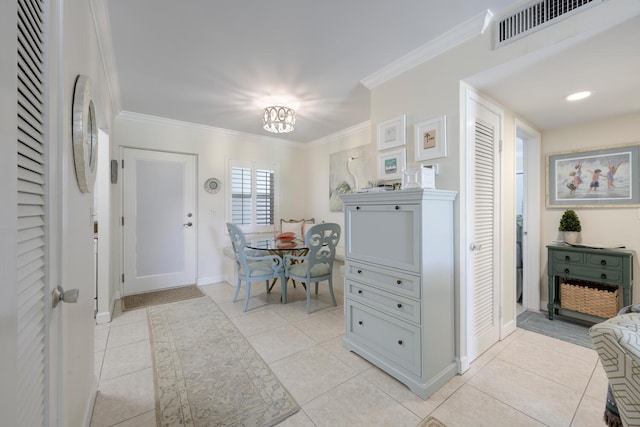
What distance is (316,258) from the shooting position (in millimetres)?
3055

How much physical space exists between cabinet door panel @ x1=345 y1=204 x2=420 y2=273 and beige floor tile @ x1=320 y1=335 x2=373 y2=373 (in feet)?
2.63

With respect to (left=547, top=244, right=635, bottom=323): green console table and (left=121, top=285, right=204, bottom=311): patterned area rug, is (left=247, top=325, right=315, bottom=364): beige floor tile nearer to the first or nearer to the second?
(left=121, top=285, right=204, bottom=311): patterned area rug

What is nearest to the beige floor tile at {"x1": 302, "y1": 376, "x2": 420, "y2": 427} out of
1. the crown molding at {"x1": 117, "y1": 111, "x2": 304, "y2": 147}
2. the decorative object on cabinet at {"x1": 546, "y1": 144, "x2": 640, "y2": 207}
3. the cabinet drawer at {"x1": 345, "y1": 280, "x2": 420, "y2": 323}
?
the cabinet drawer at {"x1": 345, "y1": 280, "x2": 420, "y2": 323}

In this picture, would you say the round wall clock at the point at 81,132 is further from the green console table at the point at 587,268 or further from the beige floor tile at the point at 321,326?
the green console table at the point at 587,268

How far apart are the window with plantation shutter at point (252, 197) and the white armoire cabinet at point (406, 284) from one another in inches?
108

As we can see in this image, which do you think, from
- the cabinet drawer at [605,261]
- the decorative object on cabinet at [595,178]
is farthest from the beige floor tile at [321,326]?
the decorative object on cabinet at [595,178]

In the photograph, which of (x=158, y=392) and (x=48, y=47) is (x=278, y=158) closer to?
(x=158, y=392)

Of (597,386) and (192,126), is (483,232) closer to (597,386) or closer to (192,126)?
(597,386)

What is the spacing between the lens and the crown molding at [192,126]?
3523mm

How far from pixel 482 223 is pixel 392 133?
106 centimetres

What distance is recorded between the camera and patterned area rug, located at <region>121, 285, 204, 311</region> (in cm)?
325

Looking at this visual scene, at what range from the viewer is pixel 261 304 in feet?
10.7

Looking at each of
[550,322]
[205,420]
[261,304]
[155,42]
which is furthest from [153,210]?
[550,322]

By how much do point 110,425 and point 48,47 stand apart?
1857 mm
